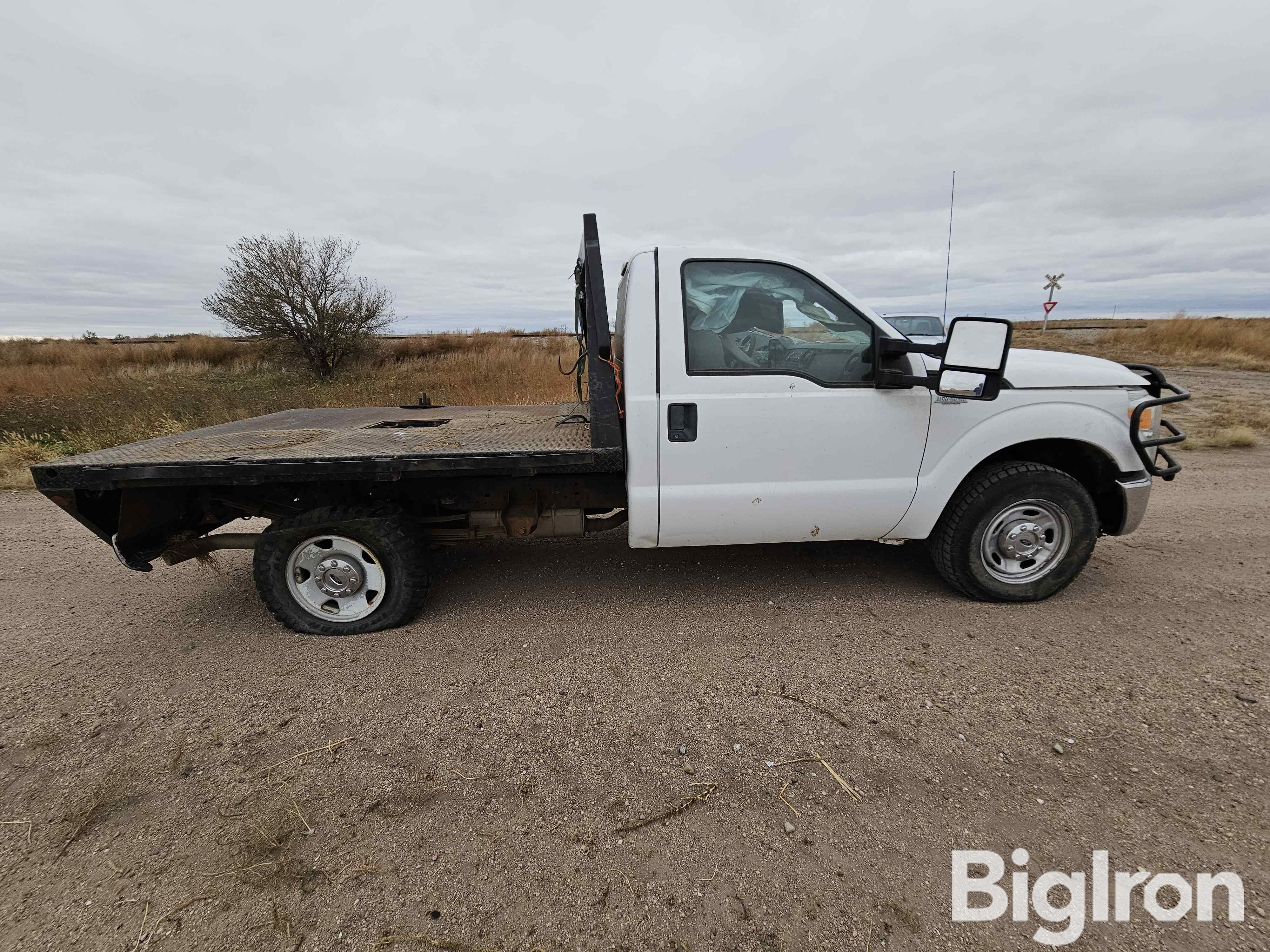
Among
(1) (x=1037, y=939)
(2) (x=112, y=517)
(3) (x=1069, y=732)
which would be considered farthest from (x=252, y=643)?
(3) (x=1069, y=732)

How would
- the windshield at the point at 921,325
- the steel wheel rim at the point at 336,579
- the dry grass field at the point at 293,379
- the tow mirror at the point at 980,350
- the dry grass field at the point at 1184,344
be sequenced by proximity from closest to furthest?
the tow mirror at the point at 980,350 → the steel wheel rim at the point at 336,579 → the dry grass field at the point at 293,379 → the windshield at the point at 921,325 → the dry grass field at the point at 1184,344

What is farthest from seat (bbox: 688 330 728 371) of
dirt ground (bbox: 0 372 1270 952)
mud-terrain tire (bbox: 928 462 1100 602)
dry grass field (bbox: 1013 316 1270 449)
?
dry grass field (bbox: 1013 316 1270 449)

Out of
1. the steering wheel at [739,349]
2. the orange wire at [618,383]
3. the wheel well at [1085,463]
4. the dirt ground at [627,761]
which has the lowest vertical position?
the dirt ground at [627,761]

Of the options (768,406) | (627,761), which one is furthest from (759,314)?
(627,761)

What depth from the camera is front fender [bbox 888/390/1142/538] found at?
3.21 meters

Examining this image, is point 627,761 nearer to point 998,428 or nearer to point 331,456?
point 331,456

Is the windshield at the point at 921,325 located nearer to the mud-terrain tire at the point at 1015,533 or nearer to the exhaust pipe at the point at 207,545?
the mud-terrain tire at the point at 1015,533

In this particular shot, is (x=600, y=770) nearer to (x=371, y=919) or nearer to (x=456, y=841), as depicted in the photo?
(x=456, y=841)

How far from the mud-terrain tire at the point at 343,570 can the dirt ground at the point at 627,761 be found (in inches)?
5.9

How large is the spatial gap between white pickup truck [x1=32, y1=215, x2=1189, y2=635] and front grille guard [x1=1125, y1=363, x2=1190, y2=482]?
2 cm

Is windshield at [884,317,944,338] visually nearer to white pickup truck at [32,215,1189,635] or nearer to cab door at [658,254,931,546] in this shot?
white pickup truck at [32,215,1189,635]

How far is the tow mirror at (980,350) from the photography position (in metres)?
2.70

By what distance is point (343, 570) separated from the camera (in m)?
3.26

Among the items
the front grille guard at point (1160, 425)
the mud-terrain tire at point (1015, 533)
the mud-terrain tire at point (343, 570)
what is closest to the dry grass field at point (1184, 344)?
the front grille guard at point (1160, 425)
